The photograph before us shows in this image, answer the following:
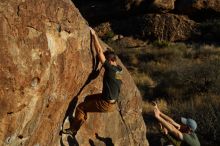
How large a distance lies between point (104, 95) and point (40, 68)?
170cm

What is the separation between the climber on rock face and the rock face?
0.18 m

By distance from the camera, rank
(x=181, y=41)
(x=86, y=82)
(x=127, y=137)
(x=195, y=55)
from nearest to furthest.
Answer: (x=86, y=82), (x=127, y=137), (x=195, y=55), (x=181, y=41)

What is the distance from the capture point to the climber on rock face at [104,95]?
326 inches

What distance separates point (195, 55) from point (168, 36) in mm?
2829

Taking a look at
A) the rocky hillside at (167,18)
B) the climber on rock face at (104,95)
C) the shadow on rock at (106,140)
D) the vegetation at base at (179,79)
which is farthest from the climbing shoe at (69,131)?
the rocky hillside at (167,18)

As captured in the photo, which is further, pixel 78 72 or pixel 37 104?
pixel 78 72

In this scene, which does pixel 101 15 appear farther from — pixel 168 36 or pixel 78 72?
pixel 78 72

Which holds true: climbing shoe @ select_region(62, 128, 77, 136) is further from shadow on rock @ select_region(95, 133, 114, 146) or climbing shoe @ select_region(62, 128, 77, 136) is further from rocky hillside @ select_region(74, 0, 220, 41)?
rocky hillside @ select_region(74, 0, 220, 41)

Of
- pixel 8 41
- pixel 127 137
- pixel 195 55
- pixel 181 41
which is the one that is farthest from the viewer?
pixel 181 41

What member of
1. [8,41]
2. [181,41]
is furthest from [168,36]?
[8,41]

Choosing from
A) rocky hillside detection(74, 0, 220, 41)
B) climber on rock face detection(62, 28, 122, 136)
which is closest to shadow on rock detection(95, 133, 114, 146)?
climber on rock face detection(62, 28, 122, 136)

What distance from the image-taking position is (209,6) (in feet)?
82.6

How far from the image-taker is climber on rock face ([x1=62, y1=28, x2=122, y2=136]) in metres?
8.27

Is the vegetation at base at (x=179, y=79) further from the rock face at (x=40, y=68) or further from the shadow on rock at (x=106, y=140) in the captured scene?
the rock face at (x=40, y=68)
